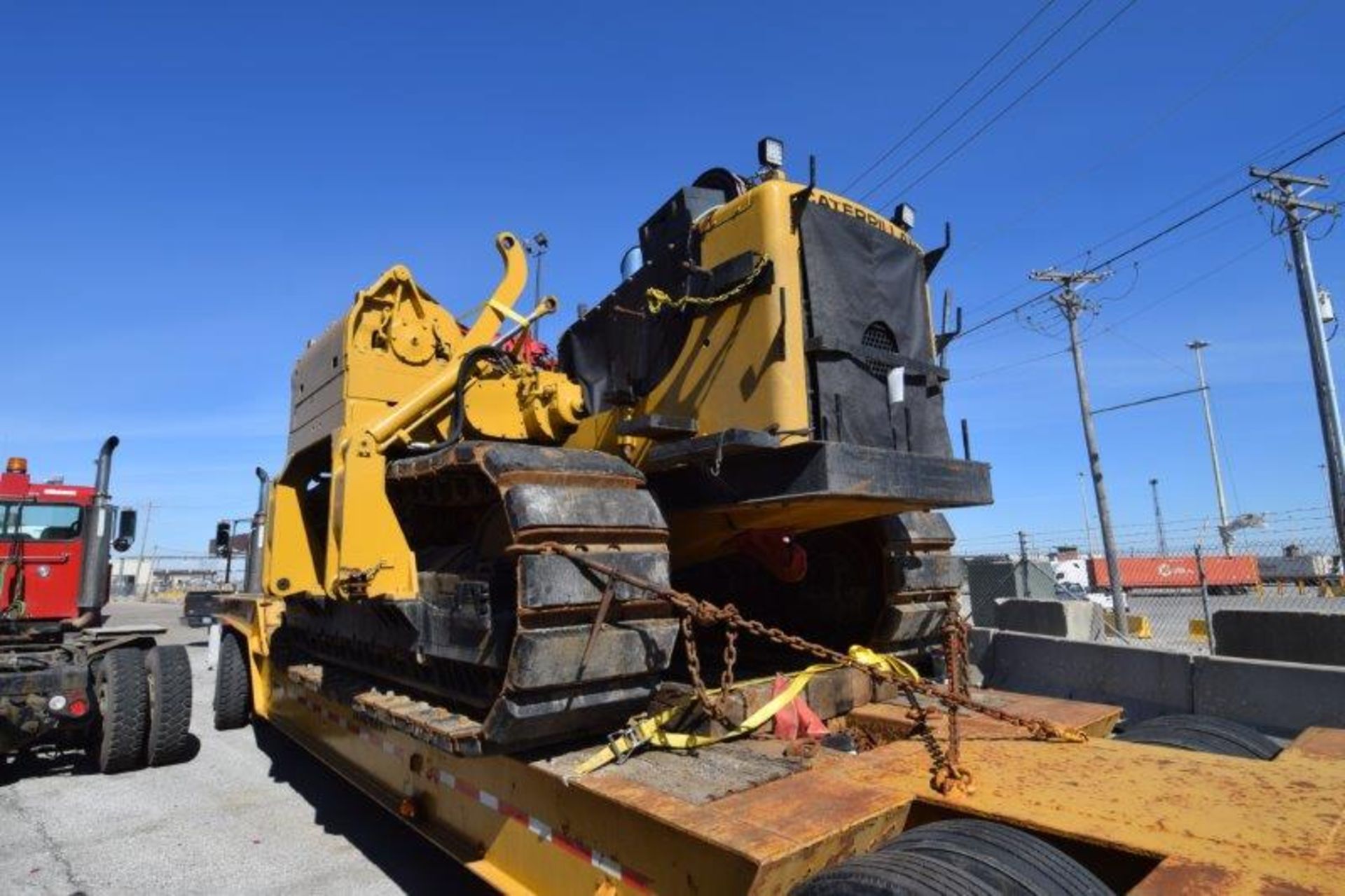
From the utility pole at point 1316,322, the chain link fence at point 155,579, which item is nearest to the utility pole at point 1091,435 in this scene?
the utility pole at point 1316,322

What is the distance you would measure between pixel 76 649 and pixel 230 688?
5.67 ft

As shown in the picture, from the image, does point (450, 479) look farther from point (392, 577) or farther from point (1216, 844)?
point (1216, 844)

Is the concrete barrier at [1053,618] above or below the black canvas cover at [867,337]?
below

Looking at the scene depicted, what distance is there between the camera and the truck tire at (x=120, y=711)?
7523 millimetres

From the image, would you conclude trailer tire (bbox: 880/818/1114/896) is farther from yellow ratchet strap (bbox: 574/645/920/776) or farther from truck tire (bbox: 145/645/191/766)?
truck tire (bbox: 145/645/191/766)

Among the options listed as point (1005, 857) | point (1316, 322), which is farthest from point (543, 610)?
point (1316, 322)

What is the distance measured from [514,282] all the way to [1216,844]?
5140 millimetres

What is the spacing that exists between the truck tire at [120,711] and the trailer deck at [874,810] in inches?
195

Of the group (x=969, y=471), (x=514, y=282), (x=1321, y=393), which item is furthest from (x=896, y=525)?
(x=1321, y=393)

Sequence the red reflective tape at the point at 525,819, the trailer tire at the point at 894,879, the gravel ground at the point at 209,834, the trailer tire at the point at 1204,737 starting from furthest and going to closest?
the gravel ground at the point at 209,834 → the trailer tire at the point at 1204,737 → the red reflective tape at the point at 525,819 → the trailer tire at the point at 894,879

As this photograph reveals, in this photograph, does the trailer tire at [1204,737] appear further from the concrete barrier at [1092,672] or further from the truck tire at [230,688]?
the truck tire at [230,688]

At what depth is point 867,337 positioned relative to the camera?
14.4 feet

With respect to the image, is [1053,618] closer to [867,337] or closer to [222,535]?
[867,337]

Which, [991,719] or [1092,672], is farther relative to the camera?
[1092,672]
